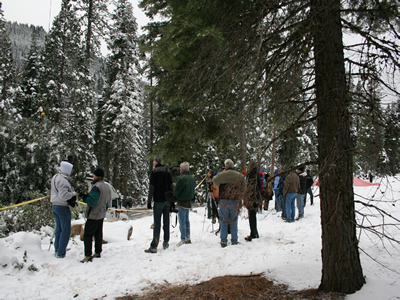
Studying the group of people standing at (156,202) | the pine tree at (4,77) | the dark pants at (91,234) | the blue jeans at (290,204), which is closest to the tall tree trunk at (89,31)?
the pine tree at (4,77)

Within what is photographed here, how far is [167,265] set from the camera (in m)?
5.65

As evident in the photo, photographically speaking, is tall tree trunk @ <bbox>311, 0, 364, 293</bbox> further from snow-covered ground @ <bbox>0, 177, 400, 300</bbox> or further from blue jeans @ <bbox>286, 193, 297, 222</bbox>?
blue jeans @ <bbox>286, 193, 297, 222</bbox>

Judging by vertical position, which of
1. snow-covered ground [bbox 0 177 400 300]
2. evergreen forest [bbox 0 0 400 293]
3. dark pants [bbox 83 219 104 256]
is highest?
evergreen forest [bbox 0 0 400 293]

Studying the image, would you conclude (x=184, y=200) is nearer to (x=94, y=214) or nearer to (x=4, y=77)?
(x=94, y=214)

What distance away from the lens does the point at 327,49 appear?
12.9 ft

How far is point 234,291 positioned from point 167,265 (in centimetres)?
195

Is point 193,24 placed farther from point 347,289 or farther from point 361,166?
point 347,289

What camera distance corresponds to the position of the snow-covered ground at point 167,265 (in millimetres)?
4273

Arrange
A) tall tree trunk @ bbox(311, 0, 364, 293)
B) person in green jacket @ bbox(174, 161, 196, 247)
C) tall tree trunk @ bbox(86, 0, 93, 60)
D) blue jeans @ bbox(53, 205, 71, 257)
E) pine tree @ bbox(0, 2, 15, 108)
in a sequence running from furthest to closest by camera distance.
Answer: pine tree @ bbox(0, 2, 15, 108)
tall tree trunk @ bbox(86, 0, 93, 60)
person in green jacket @ bbox(174, 161, 196, 247)
blue jeans @ bbox(53, 205, 71, 257)
tall tree trunk @ bbox(311, 0, 364, 293)

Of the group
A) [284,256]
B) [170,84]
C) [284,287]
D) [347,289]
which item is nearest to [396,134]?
[347,289]

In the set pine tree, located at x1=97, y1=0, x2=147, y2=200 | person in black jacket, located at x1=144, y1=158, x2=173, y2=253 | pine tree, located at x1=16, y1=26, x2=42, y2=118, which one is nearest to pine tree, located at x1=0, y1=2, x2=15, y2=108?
pine tree, located at x1=16, y1=26, x2=42, y2=118

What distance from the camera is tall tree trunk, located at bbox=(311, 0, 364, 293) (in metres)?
3.70

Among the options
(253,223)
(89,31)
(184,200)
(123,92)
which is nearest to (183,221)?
(184,200)

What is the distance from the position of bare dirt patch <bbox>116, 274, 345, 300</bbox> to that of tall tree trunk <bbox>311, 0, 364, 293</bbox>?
344 mm
